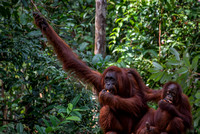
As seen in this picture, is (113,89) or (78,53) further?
(78,53)

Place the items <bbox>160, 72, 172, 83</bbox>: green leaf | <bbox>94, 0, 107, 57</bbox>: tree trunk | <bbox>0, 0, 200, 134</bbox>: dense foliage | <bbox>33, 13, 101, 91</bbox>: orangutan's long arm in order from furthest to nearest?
<bbox>94, 0, 107, 57</bbox>: tree trunk < <bbox>160, 72, 172, 83</bbox>: green leaf < <bbox>33, 13, 101, 91</bbox>: orangutan's long arm < <bbox>0, 0, 200, 134</bbox>: dense foliage

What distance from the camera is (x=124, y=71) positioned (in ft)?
12.0

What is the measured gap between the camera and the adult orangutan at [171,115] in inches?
118

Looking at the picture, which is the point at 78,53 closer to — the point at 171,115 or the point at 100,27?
the point at 100,27

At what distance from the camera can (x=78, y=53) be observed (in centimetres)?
417

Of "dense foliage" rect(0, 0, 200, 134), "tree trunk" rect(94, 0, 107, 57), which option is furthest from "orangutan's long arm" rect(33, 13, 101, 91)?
"tree trunk" rect(94, 0, 107, 57)

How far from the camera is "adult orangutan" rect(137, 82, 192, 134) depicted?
9.82 feet

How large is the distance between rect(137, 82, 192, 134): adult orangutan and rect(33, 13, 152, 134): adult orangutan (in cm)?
26

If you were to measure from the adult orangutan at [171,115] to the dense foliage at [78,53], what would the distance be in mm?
232

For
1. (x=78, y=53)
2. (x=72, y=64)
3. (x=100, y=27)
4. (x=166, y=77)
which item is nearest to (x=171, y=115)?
(x=166, y=77)

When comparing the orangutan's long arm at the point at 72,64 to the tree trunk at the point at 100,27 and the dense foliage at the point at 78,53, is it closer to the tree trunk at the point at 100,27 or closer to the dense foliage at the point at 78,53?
the dense foliage at the point at 78,53

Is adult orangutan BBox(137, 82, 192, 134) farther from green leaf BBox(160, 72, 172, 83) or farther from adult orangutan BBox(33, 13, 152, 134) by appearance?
green leaf BBox(160, 72, 172, 83)

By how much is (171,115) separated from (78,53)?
1.79 metres

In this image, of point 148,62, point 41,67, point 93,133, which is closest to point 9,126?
point 41,67
